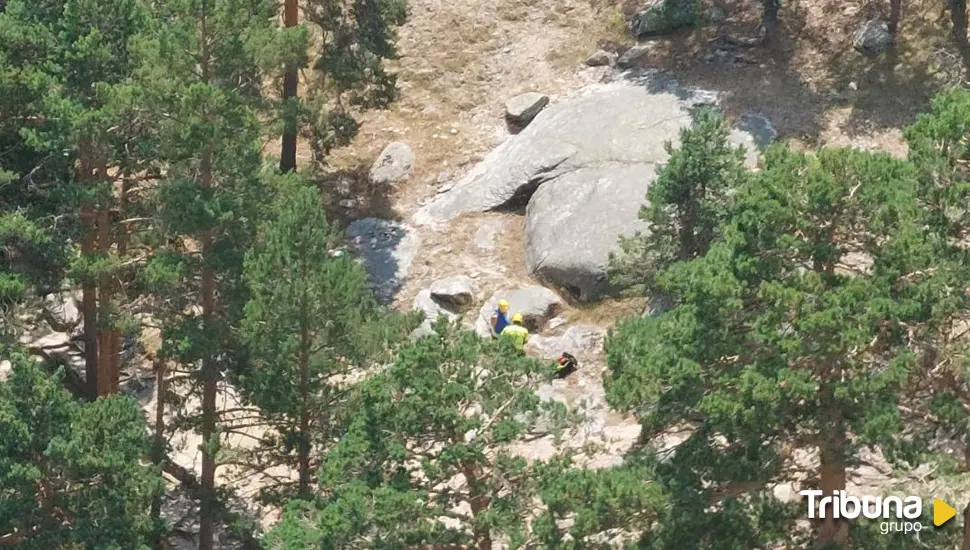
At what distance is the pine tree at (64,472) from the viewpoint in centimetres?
1958

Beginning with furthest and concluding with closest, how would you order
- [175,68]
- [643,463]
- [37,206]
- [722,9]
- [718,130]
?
[722,9], [718,130], [37,206], [175,68], [643,463]

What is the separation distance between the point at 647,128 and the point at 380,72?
21.1ft

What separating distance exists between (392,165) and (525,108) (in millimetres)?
3704

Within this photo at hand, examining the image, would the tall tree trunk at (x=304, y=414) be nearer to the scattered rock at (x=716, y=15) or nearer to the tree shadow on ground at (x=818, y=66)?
the tree shadow on ground at (x=818, y=66)

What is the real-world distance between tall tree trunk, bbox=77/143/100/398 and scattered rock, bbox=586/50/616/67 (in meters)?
15.3

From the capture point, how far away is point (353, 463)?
58.7ft

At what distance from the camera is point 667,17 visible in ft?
114

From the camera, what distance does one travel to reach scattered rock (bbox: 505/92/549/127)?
3409 cm

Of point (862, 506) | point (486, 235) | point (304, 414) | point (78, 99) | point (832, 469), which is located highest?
point (78, 99)

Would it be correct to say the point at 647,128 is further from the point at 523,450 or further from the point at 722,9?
the point at 523,450

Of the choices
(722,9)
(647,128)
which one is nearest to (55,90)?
(647,128)

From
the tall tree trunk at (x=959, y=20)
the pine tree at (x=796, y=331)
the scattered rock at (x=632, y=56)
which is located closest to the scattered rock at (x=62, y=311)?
the pine tree at (x=796, y=331)

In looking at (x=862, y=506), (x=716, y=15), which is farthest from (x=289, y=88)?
(x=862, y=506)

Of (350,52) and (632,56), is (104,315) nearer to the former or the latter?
(350,52)
